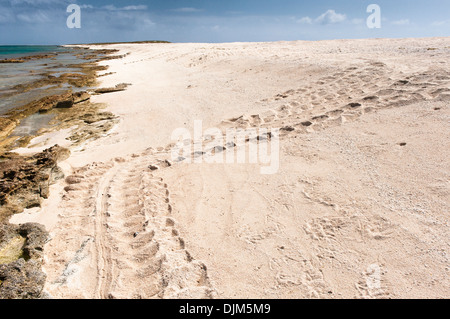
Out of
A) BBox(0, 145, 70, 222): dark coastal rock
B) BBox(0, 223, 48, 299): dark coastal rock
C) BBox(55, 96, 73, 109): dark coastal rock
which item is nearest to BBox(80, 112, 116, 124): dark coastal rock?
BBox(55, 96, 73, 109): dark coastal rock

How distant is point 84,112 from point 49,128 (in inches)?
51.8

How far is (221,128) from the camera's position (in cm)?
634

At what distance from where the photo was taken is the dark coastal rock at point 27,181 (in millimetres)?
3912

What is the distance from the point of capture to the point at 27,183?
13.9 feet

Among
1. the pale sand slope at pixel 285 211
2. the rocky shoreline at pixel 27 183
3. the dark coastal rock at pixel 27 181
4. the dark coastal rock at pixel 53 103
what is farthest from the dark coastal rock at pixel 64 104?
the dark coastal rock at pixel 27 181

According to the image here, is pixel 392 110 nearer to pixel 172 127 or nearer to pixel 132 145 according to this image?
pixel 172 127

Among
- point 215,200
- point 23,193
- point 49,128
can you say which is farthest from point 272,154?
point 49,128

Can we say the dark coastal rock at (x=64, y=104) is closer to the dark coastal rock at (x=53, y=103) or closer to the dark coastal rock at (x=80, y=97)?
the dark coastal rock at (x=53, y=103)

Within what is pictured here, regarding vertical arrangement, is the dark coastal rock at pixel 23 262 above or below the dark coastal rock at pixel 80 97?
below

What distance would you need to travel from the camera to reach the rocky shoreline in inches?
103
